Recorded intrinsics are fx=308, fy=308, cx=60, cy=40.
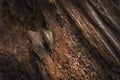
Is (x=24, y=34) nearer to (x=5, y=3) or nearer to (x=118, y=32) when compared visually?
(x=5, y=3)

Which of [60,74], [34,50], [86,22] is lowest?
[60,74]

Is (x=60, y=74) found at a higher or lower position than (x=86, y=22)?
lower

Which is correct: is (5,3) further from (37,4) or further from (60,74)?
Result: (60,74)

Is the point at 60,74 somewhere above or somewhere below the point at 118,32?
below

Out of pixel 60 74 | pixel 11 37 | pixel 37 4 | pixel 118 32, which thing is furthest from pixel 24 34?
pixel 118 32

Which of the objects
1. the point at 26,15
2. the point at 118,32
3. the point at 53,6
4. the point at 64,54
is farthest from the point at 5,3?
the point at 118,32
